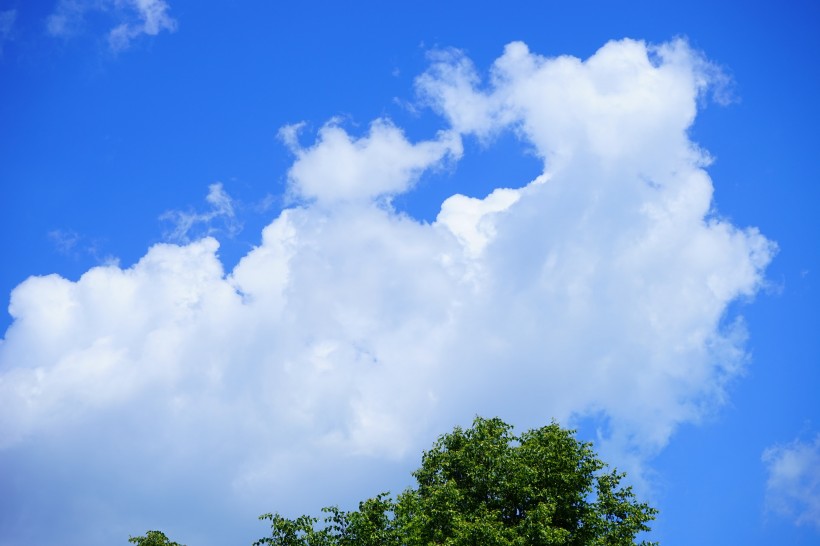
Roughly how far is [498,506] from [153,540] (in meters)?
19.8

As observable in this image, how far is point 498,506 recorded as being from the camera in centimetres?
3647

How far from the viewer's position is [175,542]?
121 feet

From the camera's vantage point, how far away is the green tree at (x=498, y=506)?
32.9 m

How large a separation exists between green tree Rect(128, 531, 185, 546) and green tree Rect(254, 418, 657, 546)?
5764 mm

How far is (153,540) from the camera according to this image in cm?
3591

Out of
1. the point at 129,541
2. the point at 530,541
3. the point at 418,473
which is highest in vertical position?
the point at 418,473

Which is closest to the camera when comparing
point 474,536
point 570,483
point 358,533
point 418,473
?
point 474,536

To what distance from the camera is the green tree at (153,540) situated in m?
35.8

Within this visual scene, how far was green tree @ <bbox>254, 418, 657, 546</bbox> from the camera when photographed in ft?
108

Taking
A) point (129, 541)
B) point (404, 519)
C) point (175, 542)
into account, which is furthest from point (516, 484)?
point (129, 541)

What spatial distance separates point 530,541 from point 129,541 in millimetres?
22846

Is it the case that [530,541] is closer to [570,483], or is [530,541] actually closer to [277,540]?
[570,483]

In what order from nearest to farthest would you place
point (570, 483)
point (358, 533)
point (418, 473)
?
point (358, 533) < point (570, 483) < point (418, 473)

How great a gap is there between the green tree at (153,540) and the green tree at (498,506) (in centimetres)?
576
